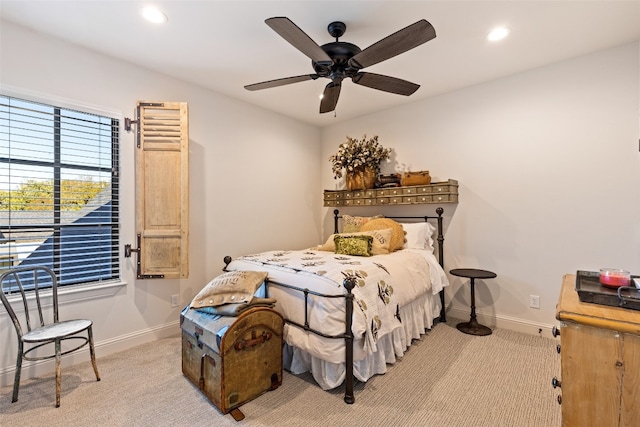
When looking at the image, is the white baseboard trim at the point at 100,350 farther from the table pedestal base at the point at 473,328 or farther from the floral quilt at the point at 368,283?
the table pedestal base at the point at 473,328

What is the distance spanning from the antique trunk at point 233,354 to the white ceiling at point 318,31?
2198 mm

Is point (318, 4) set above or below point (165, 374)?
above

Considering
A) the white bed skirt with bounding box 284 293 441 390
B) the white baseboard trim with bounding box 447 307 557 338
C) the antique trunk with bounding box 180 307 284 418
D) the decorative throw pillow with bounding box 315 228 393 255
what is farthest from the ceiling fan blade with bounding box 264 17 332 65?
the white baseboard trim with bounding box 447 307 557 338

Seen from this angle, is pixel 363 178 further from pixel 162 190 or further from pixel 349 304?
pixel 162 190

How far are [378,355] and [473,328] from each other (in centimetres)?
148

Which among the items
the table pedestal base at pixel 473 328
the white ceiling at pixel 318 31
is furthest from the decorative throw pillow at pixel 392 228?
the white ceiling at pixel 318 31

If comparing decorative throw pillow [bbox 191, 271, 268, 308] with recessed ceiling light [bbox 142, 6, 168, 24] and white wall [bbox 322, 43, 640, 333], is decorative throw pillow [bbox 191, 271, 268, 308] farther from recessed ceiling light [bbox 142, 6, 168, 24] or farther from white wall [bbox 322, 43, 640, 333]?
white wall [bbox 322, 43, 640, 333]

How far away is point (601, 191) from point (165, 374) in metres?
4.20

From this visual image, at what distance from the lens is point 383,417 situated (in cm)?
191

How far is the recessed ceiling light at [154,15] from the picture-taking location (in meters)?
2.15

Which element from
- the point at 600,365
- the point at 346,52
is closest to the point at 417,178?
the point at 346,52

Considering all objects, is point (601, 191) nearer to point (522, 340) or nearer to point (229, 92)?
point (522, 340)

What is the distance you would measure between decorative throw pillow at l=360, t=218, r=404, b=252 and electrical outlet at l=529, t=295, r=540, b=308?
Answer: 143cm

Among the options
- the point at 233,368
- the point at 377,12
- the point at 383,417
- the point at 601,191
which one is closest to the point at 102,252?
the point at 233,368
